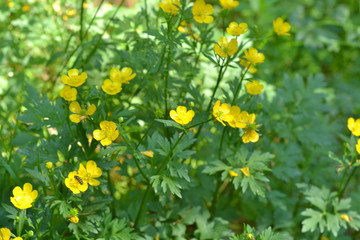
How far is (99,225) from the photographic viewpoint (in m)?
2.06

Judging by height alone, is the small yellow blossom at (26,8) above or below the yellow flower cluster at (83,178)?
→ below

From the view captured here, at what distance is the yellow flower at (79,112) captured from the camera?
6.26ft

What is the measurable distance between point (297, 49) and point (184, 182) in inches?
123

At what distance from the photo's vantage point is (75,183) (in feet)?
6.12

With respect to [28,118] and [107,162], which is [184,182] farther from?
[28,118]

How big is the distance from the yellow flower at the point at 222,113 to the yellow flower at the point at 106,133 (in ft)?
1.44

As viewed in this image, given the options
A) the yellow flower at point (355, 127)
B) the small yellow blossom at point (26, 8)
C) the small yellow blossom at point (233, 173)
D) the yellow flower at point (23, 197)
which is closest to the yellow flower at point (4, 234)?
the yellow flower at point (23, 197)

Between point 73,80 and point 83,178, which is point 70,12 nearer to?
point 73,80

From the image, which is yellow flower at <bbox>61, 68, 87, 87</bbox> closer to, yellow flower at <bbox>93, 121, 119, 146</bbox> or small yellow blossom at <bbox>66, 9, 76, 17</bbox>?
yellow flower at <bbox>93, 121, 119, 146</bbox>

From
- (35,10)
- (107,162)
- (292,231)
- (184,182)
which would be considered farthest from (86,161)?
(35,10)

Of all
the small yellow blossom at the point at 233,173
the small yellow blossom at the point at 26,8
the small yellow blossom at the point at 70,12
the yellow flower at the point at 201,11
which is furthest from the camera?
the small yellow blossom at the point at 26,8

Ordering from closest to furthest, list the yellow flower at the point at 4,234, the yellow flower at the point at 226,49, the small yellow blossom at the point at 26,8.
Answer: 1. the yellow flower at the point at 4,234
2. the yellow flower at the point at 226,49
3. the small yellow blossom at the point at 26,8

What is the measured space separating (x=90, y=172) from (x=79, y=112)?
0.87ft

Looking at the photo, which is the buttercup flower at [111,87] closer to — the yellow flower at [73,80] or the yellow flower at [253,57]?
the yellow flower at [73,80]
